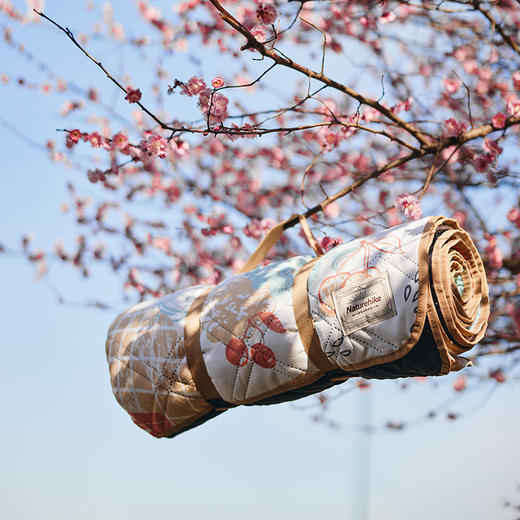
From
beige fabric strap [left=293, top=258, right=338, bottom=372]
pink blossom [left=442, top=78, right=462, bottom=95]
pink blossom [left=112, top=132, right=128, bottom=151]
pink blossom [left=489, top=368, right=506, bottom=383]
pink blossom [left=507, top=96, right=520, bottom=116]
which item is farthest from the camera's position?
pink blossom [left=442, top=78, right=462, bottom=95]

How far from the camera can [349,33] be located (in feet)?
12.9

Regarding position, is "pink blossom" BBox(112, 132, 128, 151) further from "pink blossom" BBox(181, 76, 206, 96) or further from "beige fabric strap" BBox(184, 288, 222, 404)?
"beige fabric strap" BBox(184, 288, 222, 404)

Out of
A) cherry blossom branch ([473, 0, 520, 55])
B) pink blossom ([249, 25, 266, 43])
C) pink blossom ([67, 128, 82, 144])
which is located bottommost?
pink blossom ([67, 128, 82, 144])

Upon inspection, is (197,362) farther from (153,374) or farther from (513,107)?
(513,107)

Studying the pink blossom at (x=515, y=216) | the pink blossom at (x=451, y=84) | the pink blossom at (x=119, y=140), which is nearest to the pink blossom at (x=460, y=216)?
the pink blossom at (x=515, y=216)

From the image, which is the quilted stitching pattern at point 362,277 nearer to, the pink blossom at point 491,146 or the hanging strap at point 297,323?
the hanging strap at point 297,323

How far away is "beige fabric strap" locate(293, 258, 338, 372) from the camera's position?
1.42m

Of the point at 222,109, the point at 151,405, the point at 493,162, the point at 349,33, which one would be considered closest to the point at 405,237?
the point at 222,109

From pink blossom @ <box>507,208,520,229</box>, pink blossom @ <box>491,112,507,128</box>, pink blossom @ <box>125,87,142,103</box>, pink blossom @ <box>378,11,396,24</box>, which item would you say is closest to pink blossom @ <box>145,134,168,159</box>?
pink blossom @ <box>125,87,142,103</box>

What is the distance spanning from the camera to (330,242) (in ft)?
6.52

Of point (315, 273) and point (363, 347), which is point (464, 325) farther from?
point (315, 273)

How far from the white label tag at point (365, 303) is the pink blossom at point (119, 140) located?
3.93ft

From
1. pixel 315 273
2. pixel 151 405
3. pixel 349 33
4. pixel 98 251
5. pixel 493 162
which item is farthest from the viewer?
pixel 98 251

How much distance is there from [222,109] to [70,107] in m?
3.13
